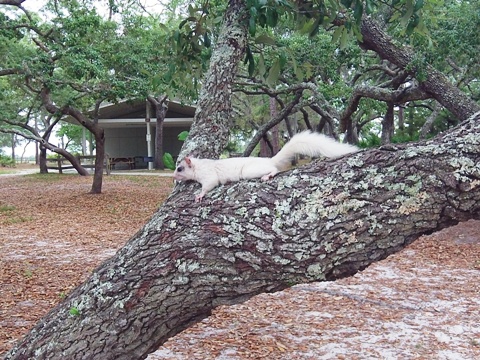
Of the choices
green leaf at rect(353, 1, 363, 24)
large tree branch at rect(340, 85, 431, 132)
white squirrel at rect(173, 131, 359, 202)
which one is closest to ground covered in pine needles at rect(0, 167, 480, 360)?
white squirrel at rect(173, 131, 359, 202)

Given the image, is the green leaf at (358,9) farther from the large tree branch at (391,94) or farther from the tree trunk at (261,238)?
the large tree branch at (391,94)

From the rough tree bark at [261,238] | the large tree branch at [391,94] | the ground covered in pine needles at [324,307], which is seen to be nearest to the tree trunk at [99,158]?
the ground covered in pine needles at [324,307]

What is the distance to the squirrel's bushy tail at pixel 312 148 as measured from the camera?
6.52ft

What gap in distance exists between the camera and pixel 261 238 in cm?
177

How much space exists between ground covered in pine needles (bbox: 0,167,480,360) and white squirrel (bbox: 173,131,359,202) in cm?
211

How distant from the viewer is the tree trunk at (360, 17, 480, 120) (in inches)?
288

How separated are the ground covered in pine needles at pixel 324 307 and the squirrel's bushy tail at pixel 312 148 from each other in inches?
84.6

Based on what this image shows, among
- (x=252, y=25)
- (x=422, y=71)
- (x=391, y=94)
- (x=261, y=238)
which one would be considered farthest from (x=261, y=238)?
(x=391, y=94)

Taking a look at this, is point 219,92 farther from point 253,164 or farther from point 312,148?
point 312,148

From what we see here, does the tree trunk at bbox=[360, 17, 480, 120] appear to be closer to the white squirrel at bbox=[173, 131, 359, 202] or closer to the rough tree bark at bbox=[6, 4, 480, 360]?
the white squirrel at bbox=[173, 131, 359, 202]

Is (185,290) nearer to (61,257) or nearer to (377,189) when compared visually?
(377,189)

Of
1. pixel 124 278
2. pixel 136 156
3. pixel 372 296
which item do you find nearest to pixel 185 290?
pixel 124 278

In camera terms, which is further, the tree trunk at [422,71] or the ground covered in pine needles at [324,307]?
the tree trunk at [422,71]

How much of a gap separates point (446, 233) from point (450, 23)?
3.56 meters
